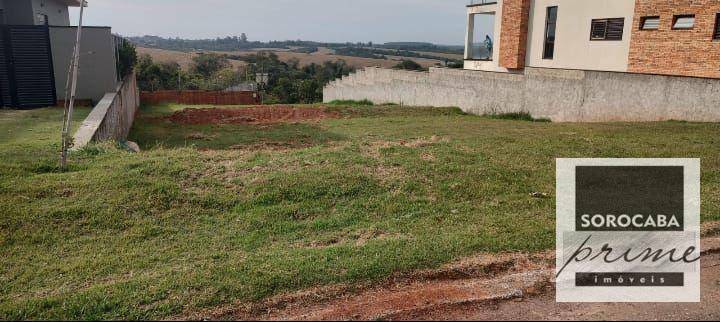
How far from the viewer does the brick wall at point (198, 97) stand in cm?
2639

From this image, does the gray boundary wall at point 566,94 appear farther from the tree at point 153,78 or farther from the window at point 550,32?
the tree at point 153,78

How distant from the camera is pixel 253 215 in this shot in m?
5.36

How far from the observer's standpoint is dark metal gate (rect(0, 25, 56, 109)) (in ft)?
46.5

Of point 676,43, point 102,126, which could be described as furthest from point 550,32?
point 102,126

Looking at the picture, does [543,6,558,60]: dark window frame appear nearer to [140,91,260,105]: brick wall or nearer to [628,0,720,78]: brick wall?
[628,0,720,78]: brick wall

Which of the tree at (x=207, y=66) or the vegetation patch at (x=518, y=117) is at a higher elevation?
the tree at (x=207, y=66)

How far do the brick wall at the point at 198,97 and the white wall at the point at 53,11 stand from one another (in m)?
4.94

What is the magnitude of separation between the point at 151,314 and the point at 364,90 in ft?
78.2

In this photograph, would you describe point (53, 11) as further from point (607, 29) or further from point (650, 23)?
point (650, 23)

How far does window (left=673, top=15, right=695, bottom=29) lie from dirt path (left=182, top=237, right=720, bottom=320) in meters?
11.2

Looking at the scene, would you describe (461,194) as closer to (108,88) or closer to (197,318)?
(197,318)

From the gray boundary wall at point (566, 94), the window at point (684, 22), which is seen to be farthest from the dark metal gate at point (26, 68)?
the window at point (684, 22)

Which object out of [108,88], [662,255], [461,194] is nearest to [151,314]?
[461,194]

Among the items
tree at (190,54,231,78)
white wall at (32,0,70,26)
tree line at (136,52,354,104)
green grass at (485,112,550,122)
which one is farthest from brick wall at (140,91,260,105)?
tree at (190,54,231,78)
